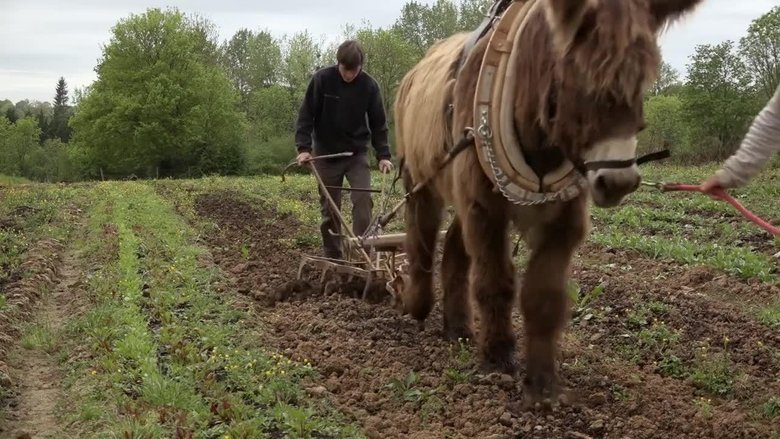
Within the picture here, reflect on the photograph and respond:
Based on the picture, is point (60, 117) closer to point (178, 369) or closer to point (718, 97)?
point (718, 97)

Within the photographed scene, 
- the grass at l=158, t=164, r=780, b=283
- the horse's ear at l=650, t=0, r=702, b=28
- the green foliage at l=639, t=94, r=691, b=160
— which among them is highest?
the green foliage at l=639, t=94, r=691, b=160

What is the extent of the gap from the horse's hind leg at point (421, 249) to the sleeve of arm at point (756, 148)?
2.74 metres

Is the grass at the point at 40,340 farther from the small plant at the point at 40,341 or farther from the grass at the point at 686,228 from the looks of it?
the grass at the point at 686,228

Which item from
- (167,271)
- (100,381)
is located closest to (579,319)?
(100,381)

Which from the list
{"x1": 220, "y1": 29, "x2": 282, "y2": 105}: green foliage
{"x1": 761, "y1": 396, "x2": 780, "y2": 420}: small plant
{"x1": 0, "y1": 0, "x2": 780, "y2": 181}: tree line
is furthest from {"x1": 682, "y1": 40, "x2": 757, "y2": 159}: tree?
{"x1": 220, "y1": 29, "x2": 282, "y2": 105}: green foliage

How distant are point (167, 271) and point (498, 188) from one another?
455cm

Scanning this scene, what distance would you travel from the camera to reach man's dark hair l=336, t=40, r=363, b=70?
6883mm

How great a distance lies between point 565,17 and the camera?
305cm

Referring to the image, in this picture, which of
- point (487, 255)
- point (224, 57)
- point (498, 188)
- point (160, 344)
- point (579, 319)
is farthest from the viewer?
point (224, 57)

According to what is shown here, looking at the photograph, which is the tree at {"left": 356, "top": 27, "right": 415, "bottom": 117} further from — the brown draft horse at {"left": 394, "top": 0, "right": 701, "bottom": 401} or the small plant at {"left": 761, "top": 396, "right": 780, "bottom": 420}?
the small plant at {"left": 761, "top": 396, "right": 780, "bottom": 420}

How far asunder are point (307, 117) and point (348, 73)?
0.57 metres

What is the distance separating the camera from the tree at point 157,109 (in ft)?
138

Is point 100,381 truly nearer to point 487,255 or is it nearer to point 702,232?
point 487,255

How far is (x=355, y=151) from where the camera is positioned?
24.2 ft
